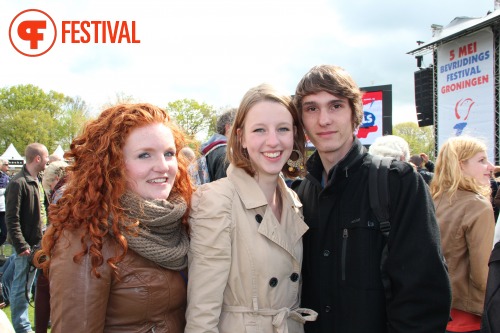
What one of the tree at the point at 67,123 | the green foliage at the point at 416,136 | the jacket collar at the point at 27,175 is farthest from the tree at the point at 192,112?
the jacket collar at the point at 27,175

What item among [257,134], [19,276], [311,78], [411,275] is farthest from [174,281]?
[19,276]

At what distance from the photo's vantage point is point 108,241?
1.86 metres

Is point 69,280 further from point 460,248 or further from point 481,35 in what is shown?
point 481,35

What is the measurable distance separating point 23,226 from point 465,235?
5873 mm

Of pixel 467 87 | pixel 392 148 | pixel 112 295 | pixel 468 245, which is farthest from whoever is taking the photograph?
pixel 467 87

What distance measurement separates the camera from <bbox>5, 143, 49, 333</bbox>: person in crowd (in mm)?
5613

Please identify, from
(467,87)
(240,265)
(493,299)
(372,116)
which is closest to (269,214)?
(240,265)

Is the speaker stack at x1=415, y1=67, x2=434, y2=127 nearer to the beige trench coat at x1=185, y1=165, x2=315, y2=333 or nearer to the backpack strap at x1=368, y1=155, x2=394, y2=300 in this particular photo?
→ the backpack strap at x1=368, y1=155, x2=394, y2=300

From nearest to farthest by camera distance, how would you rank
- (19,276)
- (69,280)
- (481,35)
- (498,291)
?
(498,291) < (69,280) < (19,276) < (481,35)

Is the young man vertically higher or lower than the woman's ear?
lower

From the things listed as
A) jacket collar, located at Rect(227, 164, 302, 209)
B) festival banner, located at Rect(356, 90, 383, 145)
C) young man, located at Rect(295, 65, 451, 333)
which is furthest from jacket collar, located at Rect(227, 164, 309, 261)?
festival banner, located at Rect(356, 90, 383, 145)

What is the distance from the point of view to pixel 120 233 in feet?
6.08

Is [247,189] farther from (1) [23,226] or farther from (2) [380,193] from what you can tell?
(1) [23,226]

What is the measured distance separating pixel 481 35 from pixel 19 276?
1424cm
